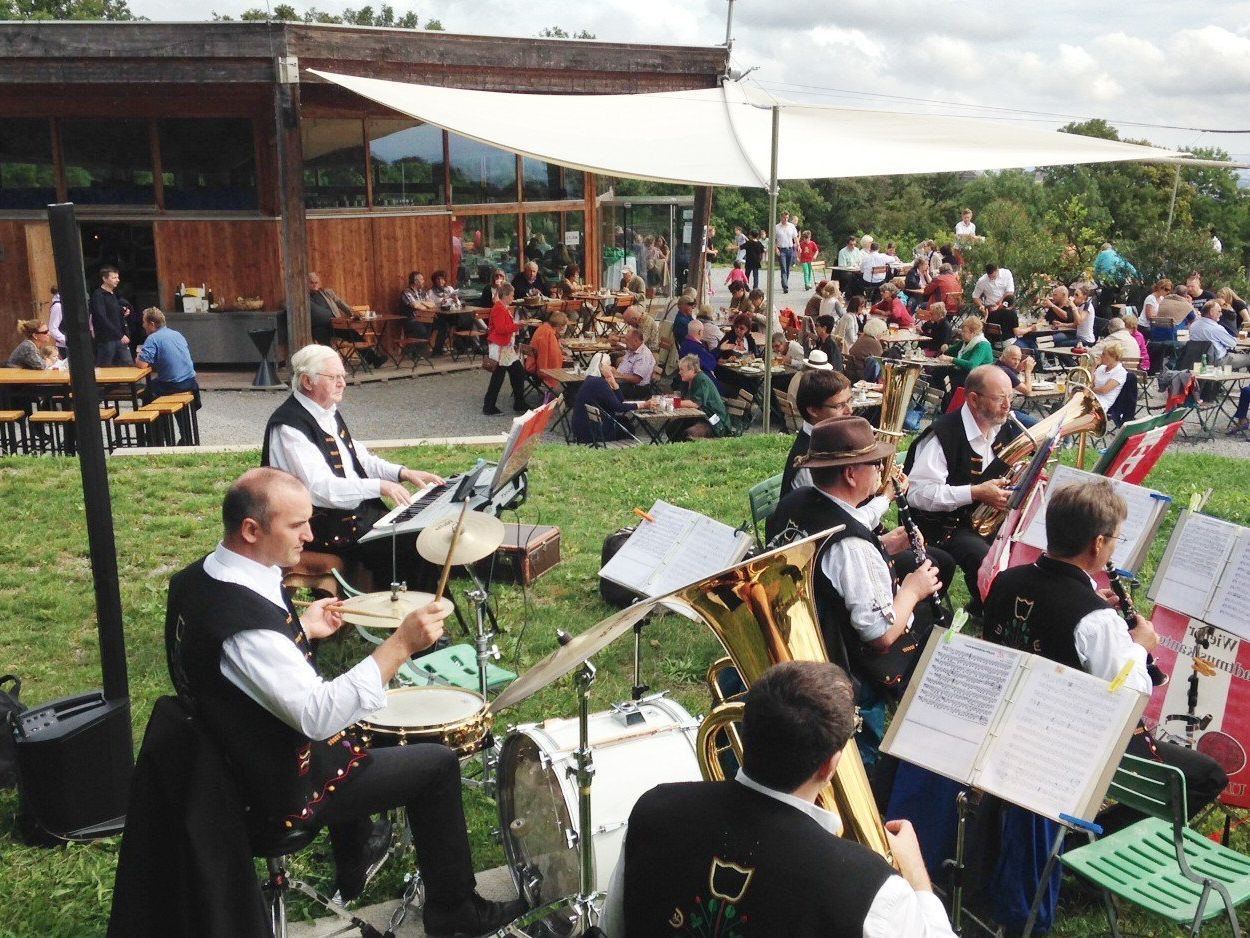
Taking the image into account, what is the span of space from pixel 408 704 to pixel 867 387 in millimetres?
9373

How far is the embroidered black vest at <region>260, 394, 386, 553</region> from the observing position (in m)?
5.73

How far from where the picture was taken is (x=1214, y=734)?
15.9ft

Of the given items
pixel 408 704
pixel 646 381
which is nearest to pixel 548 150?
pixel 646 381

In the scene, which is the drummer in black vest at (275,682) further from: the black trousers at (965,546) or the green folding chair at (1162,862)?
the black trousers at (965,546)

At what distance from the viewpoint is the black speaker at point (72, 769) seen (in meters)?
4.38

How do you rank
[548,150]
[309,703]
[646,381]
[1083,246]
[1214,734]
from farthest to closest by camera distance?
[1083,246]
[646,381]
[548,150]
[1214,734]
[309,703]

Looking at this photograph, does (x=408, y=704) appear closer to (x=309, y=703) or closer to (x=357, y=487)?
(x=309, y=703)

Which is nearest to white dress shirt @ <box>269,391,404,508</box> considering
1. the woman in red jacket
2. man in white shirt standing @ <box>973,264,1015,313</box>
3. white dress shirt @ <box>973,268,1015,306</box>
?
the woman in red jacket

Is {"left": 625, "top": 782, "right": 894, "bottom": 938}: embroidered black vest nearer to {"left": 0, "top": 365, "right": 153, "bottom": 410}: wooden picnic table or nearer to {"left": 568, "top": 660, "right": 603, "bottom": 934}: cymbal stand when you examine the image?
{"left": 568, "top": 660, "right": 603, "bottom": 934}: cymbal stand

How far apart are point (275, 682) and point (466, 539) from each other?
135 cm

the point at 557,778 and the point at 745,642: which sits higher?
the point at 745,642

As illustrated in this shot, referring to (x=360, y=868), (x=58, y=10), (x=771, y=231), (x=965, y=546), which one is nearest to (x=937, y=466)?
(x=965, y=546)

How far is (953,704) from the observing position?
11.4 ft

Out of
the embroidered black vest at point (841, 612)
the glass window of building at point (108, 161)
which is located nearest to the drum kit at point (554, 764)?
the embroidered black vest at point (841, 612)
